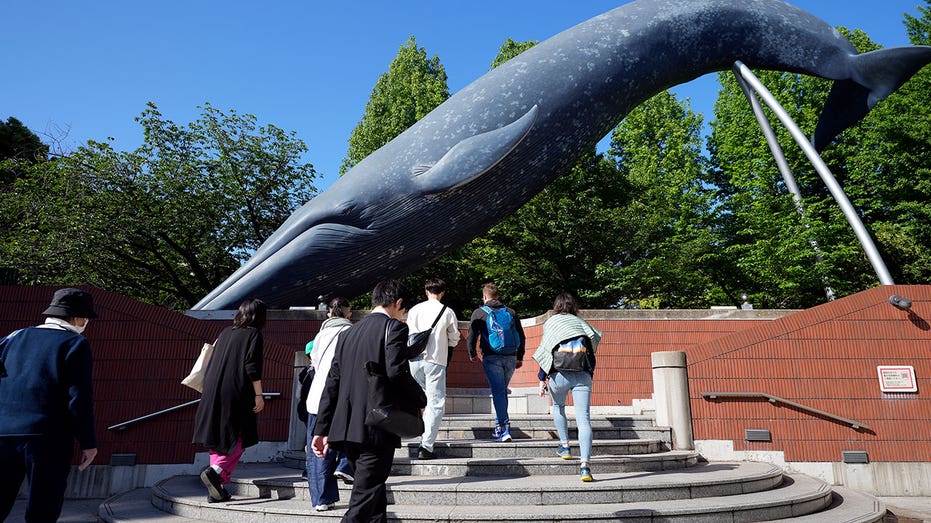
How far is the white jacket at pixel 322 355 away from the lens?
450cm

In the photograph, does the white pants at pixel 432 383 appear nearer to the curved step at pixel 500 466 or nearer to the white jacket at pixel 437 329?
the white jacket at pixel 437 329

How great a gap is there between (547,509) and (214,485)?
9.12 ft

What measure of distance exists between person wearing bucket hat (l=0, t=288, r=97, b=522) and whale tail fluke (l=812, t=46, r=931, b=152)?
1243 cm

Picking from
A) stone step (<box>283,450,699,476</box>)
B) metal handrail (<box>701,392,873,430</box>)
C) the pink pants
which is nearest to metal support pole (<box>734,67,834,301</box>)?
metal handrail (<box>701,392,873,430</box>)

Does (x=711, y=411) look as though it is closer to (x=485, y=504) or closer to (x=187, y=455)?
(x=485, y=504)

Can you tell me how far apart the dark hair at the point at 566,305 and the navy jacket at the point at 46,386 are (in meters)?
3.74

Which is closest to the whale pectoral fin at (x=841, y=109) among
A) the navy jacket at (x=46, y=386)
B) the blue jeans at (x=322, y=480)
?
the blue jeans at (x=322, y=480)

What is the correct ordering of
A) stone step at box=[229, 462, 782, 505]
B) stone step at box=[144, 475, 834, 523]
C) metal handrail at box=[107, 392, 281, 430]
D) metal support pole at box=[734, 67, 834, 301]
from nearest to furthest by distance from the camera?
1. stone step at box=[144, 475, 834, 523]
2. stone step at box=[229, 462, 782, 505]
3. metal handrail at box=[107, 392, 281, 430]
4. metal support pole at box=[734, 67, 834, 301]

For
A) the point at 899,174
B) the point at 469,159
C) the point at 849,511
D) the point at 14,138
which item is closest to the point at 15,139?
the point at 14,138

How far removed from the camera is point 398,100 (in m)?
24.9

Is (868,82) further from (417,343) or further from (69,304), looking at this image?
(69,304)

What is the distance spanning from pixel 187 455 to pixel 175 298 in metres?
15.7

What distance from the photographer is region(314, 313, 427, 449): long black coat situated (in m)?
3.14

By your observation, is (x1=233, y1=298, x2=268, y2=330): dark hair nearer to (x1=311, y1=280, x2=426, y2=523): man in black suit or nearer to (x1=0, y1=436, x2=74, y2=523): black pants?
(x1=311, y1=280, x2=426, y2=523): man in black suit
